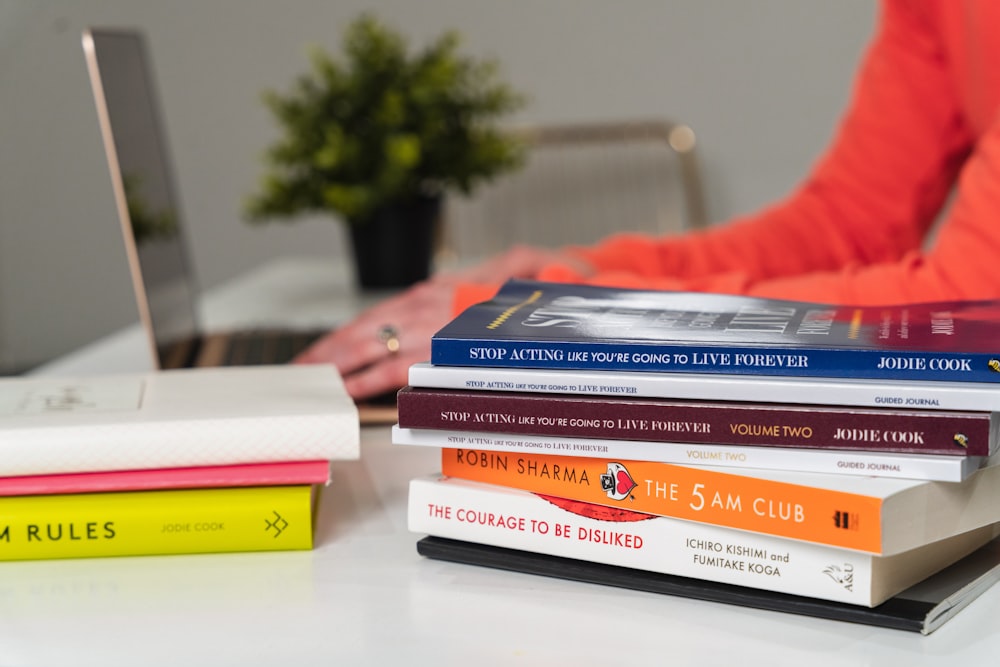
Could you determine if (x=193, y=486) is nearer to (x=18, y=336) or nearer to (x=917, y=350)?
(x=917, y=350)

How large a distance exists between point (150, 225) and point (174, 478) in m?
0.61

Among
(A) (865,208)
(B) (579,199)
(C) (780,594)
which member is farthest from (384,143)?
(B) (579,199)

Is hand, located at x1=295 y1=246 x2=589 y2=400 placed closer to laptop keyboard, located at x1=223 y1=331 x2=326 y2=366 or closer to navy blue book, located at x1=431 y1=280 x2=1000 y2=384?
laptop keyboard, located at x1=223 y1=331 x2=326 y2=366

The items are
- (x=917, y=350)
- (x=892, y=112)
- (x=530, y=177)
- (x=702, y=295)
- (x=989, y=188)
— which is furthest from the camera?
(x=530, y=177)

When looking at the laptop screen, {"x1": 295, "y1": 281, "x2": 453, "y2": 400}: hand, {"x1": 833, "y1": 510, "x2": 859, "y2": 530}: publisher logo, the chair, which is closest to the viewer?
{"x1": 833, "y1": 510, "x2": 859, "y2": 530}: publisher logo

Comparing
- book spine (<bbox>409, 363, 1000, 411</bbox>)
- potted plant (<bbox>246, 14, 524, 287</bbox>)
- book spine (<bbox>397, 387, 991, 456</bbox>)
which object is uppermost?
potted plant (<bbox>246, 14, 524, 287</bbox>)

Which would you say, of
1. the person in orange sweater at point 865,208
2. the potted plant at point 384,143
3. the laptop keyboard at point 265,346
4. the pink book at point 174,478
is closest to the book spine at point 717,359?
the pink book at point 174,478

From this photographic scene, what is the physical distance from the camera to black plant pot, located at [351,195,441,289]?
5.14 feet

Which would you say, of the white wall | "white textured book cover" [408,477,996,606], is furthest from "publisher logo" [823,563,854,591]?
the white wall

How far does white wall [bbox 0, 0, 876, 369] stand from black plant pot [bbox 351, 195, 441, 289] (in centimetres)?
137

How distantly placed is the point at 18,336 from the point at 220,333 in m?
0.23

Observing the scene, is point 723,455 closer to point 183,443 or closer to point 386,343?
point 183,443

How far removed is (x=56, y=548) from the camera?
0.55 metres

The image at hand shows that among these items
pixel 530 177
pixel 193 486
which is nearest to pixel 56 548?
pixel 193 486
